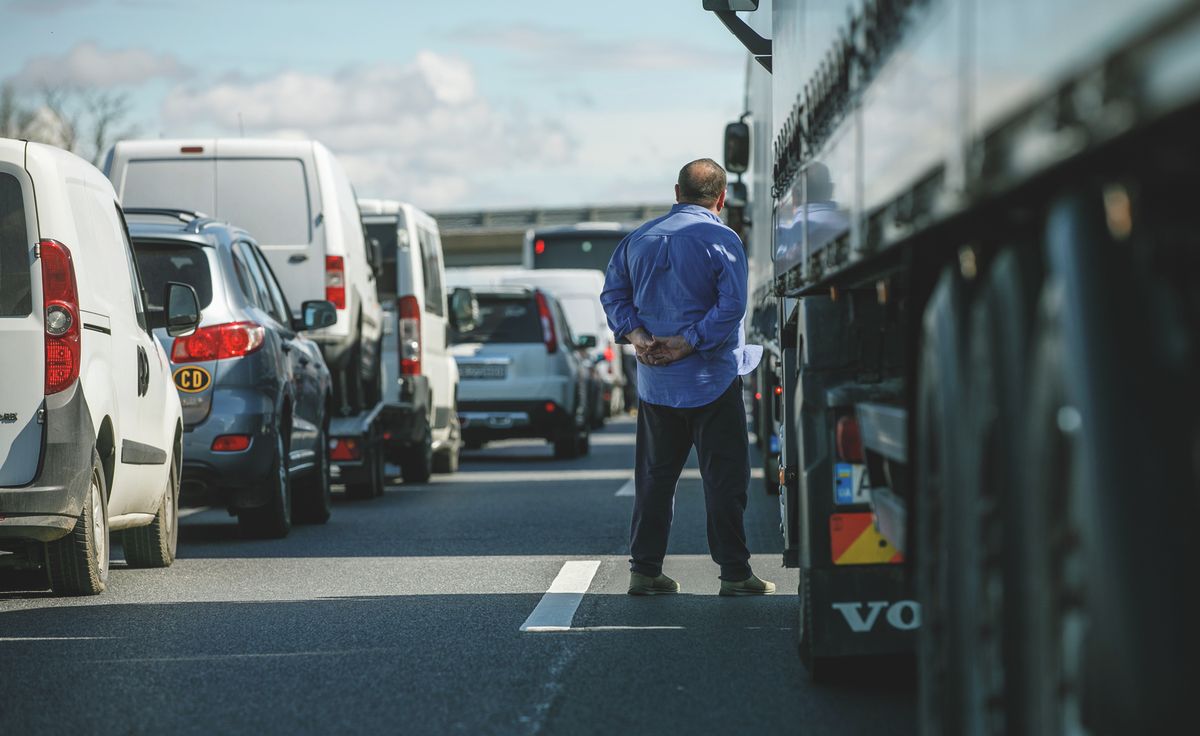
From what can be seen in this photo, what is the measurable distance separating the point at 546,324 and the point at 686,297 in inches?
509

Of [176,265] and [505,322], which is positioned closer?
[176,265]

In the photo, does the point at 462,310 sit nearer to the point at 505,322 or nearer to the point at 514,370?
the point at 505,322

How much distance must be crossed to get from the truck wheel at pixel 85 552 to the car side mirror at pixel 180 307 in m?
1.33

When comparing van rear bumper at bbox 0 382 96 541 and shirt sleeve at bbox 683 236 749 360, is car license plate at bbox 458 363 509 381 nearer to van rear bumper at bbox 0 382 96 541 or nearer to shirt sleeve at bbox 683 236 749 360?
shirt sleeve at bbox 683 236 749 360

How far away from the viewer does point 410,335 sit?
1655 centimetres

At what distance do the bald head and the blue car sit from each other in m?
3.40

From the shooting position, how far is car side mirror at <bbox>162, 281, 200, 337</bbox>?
9578 millimetres

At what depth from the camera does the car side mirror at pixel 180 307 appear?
9578 millimetres

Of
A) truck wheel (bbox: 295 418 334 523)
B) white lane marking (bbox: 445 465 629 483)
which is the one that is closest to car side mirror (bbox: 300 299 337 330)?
truck wheel (bbox: 295 418 334 523)

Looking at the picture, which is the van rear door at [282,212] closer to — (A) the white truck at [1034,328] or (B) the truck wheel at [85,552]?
(B) the truck wheel at [85,552]

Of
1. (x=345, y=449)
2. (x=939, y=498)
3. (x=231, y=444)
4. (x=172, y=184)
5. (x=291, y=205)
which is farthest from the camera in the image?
(x=172, y=184)

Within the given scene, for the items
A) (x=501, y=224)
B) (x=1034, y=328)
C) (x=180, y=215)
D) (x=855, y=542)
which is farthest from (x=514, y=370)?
(x=501, y=224)

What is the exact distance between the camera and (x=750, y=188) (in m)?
19.6

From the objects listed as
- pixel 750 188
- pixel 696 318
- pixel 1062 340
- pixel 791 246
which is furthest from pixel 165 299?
pixel 750 188
